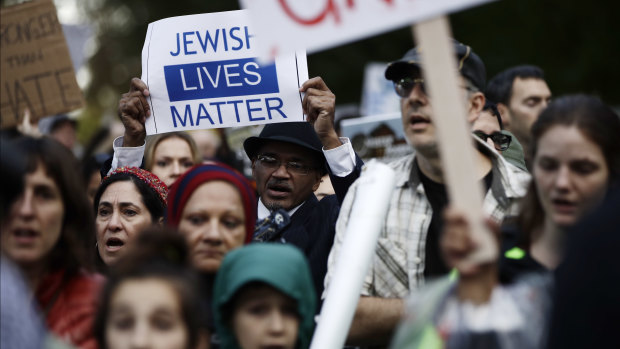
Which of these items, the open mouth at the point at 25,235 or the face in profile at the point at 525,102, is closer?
the open mouth at the point at 25,235

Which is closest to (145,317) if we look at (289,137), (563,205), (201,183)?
(201,183)

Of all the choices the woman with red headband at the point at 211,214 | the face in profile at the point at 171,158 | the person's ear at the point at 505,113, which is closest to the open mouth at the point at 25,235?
the woman with red headband at the point at 211,214

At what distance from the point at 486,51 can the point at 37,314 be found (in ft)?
43.1

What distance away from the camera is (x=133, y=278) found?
3324 mm

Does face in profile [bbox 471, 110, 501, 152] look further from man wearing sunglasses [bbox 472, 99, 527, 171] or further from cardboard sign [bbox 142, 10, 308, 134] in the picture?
cardboard sign [bbox 142, 10, 308, 134]

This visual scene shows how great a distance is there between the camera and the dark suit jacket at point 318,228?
184 inches

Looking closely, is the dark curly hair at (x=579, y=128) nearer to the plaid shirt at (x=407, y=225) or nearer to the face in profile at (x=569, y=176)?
the face in profile at (x=569, y=176)

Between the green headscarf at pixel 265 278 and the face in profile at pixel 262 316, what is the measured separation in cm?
3

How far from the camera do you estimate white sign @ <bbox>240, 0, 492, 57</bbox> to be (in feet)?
10.8

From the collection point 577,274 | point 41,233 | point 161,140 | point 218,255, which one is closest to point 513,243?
point 577,274

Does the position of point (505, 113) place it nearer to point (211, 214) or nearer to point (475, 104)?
point (475, 104)

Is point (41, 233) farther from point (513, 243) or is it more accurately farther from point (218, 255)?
point (513, 243)

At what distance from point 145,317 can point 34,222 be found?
1.98ft

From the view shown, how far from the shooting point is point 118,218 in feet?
16.7
